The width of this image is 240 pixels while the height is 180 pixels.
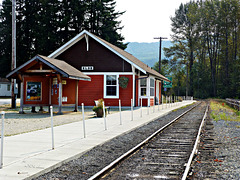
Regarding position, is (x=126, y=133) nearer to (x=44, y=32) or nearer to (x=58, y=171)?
(x=58, y=171)

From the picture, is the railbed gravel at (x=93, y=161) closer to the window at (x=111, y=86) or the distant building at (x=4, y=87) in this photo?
the window at (x=111, y=86)

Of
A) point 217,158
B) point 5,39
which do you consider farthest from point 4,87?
point 217,158

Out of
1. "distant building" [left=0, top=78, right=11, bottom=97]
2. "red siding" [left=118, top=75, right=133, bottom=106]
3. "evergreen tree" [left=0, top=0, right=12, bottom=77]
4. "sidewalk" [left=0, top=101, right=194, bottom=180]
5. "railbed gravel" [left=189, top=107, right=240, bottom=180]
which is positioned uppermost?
"evergreen tree" [left=0, top=0, right=12, bottom=77]

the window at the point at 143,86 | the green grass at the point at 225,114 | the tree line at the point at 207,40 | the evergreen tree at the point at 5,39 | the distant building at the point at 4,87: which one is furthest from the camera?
the distant building at the point at 4,87

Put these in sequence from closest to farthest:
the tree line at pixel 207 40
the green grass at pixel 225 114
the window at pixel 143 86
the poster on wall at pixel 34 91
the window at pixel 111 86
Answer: the green grass at pixel 225 114
the poster on wall at pixel 34 91
the window at pixel 111 86
the window at pixel 143 86
the tree line at pixel 207 40

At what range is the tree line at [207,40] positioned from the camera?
62500 mm

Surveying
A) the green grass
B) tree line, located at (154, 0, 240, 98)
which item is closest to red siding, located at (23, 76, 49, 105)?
the green grass

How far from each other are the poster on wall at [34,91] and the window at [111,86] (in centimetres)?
736

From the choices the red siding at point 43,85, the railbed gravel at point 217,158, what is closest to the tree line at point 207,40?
the red siding at point 43,85

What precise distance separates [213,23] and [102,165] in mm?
64188

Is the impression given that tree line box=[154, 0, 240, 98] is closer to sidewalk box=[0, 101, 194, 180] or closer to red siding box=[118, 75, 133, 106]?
red siding box=[118, 75, 133, 106]

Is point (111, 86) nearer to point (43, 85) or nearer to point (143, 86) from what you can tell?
point (143, 86)

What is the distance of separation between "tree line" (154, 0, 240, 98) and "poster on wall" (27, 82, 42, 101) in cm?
4248

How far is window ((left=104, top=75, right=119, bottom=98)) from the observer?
28094mm
